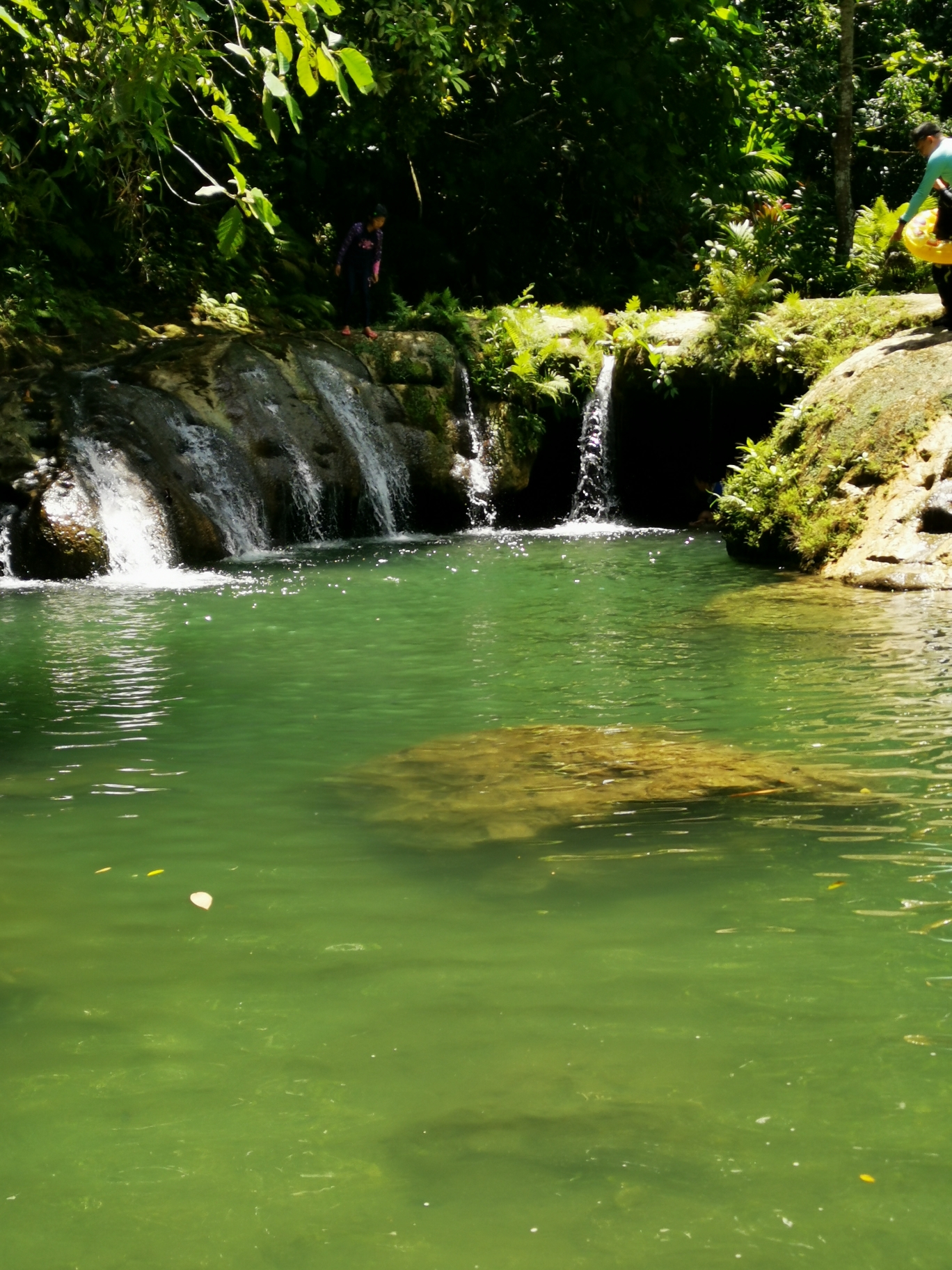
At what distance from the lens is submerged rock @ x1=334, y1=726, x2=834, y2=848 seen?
16.5 ft

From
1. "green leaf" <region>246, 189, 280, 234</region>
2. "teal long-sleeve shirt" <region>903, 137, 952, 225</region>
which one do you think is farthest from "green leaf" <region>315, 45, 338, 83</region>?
"teal long-sleeve shirt" <region>903, 137, 952, 225</region>

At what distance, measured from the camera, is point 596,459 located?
1847 centimetres

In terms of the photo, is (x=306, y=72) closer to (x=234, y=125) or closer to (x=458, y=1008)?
A: (x=234, y=125)

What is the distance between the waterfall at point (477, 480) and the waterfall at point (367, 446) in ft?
3.08

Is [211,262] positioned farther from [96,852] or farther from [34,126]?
[96,852]

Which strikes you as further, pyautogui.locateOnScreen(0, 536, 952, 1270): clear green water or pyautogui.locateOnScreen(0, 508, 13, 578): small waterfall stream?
pyautogui.locateOnScreen(0, 508, 13, 578): small waterfall stream

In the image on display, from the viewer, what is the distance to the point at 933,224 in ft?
39.8

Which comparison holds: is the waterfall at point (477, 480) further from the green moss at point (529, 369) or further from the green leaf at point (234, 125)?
the green leaf at point (234, 125)

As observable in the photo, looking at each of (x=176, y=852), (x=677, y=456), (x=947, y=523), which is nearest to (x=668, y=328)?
(x=677, y=456)

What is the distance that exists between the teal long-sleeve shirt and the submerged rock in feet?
24.9

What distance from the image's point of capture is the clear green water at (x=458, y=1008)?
8.17ft

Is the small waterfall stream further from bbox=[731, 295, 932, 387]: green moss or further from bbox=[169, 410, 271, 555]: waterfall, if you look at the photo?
bbox=[731, 295, 932, 387]: green moss

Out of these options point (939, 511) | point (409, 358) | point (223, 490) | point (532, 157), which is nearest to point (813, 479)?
point (939, 511)

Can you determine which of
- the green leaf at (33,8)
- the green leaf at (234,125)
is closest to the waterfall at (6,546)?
the green leaf at (33,8)
